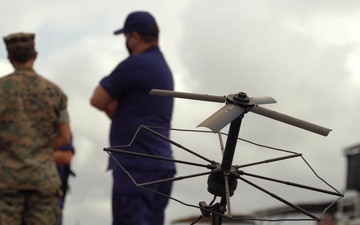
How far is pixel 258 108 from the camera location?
334 centimetres

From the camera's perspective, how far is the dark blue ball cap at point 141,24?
6.20 metres

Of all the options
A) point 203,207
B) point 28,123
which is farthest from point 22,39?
point 203,207

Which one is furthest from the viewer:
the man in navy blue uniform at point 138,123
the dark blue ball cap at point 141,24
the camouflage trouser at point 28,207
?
the dark blue ball cap at point 141,24

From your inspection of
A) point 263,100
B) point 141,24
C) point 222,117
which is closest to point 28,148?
point 141,24

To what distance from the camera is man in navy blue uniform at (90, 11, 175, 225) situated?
19.6 feet

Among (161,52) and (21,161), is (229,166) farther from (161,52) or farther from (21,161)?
(161,52)

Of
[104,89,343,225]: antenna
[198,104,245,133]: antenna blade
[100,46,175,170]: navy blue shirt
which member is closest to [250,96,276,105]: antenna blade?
[104,89,343,225]: antenna

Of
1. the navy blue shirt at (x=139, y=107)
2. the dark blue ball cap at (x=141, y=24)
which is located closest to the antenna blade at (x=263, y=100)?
the navy blue shirt at (x=139, y=107)

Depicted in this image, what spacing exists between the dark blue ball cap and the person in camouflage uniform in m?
0.72

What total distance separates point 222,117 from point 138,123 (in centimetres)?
281

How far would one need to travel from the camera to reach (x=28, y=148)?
18.7ft

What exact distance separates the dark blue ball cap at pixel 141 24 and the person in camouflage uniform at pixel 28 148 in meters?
0.72

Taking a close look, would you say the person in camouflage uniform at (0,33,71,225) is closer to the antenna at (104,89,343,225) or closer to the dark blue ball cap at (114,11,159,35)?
the dark blue ball cap at (114,11,159,35)

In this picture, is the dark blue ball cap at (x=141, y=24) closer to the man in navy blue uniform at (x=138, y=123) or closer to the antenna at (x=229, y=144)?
the man in navy blue uniform at (x=138, y=123)
